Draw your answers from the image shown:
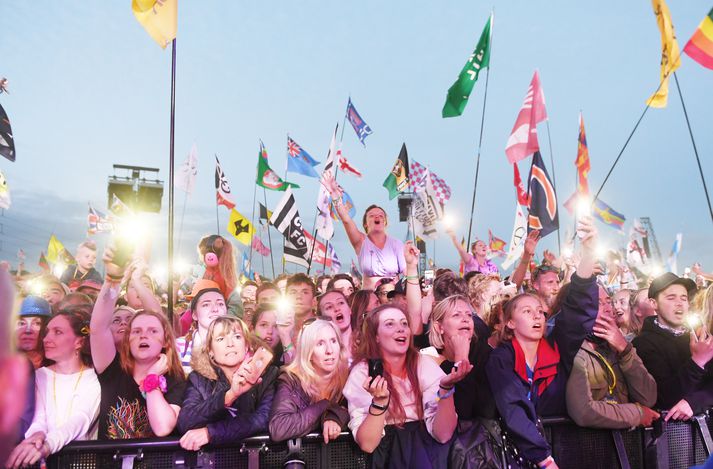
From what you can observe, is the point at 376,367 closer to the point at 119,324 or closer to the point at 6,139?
the point at 119,324

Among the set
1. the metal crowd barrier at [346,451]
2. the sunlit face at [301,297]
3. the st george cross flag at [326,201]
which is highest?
the st george cross flag at [326,201]

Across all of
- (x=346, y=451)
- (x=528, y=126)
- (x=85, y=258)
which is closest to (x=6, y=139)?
(x=85, y=258)

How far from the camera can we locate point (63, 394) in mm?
3439

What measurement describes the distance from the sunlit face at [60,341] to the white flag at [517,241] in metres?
8.48

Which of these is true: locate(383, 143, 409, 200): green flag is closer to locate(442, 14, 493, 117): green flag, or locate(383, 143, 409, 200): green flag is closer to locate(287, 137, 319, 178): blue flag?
locate(287, 137, 319, 178): blue flag

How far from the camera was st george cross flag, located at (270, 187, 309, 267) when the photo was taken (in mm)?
10891

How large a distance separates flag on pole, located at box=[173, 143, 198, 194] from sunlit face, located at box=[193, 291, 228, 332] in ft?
31.8

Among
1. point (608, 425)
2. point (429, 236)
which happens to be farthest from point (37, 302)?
point (429, 236)

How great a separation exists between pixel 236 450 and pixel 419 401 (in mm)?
1154

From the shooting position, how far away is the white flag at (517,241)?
36.7 ft

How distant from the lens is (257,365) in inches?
125

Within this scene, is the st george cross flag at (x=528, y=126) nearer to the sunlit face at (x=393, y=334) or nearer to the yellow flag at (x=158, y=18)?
the yellow flag at (x=158, y=18)

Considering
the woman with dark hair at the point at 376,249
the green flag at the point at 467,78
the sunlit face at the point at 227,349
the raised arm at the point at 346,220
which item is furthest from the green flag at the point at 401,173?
the sunlit face at the point at 227,349

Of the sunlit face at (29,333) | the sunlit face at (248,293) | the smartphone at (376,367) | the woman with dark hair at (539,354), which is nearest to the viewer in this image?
the woman with dark hair at (539,354)
